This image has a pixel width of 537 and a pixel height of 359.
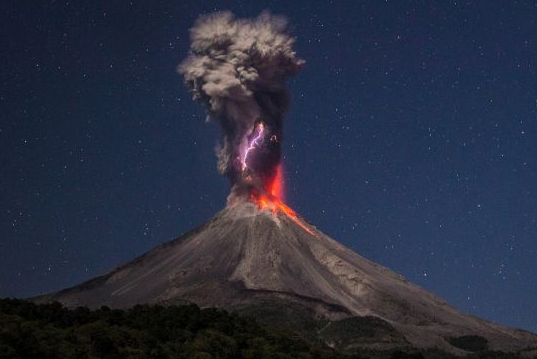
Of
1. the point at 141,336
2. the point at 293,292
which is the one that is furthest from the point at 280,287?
the point at 141,336

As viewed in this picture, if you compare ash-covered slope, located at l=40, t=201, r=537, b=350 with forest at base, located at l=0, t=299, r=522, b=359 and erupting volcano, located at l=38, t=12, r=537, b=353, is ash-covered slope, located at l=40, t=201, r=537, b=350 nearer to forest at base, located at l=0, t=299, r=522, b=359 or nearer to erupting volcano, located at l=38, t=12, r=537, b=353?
erupting volcano, located at l=38, t=12, r=537, b=353

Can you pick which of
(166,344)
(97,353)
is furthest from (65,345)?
(166,344)

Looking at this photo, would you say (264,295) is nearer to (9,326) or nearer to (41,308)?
(41,308)

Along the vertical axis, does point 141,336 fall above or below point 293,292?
below

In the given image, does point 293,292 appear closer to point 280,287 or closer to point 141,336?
point 280,287

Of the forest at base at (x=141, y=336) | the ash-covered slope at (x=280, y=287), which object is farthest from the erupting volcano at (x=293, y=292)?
the forest at base at (x=141, y=336)

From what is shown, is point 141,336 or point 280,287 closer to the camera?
point 141,336
